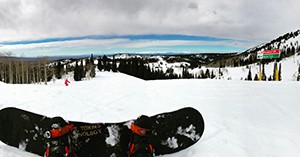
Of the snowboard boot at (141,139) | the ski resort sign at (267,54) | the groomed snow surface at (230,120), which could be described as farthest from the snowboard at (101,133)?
the ski resort sign at (267,54)

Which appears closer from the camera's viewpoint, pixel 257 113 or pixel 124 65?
pixel 257 113

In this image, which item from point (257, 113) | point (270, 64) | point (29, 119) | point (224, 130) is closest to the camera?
point (29, 119)

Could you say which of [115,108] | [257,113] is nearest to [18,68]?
[115,108]

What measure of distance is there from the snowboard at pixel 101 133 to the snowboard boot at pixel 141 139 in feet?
1.04

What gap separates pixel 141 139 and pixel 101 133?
25.3 inches

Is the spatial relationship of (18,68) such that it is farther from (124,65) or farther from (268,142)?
(268,142)

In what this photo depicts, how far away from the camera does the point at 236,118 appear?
4.88 metres

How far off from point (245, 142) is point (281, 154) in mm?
537

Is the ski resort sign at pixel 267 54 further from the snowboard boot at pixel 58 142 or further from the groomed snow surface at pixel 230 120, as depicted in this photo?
the snowboard boot at pixel 58 142

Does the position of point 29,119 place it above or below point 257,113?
above

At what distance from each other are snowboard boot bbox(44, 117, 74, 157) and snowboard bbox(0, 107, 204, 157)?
0.59ft

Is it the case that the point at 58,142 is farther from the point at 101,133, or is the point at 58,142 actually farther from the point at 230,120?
the point at 230,120

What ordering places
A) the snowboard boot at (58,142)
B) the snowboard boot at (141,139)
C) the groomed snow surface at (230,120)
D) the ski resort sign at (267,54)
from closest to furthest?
the snowboard boot at (58,142), the snowboard boot at (141,139), the groomed snow surface at (230,120), the ski resort sign at (267,54)

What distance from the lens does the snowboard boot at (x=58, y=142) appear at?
2.43 meters
